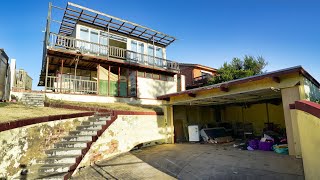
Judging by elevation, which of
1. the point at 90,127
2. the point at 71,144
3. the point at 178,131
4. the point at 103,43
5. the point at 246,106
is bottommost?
the point at 178,131

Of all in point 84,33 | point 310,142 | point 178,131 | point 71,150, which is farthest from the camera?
point 84,33

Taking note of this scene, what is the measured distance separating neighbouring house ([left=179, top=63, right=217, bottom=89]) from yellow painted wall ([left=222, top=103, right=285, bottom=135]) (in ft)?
24.6

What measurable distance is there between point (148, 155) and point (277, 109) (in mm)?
11592

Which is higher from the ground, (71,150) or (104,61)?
(104,61)

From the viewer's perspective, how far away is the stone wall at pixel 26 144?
529 centimetres

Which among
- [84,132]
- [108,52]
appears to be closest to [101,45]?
[108,52]

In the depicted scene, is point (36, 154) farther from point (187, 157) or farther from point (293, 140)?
point (293, 140)

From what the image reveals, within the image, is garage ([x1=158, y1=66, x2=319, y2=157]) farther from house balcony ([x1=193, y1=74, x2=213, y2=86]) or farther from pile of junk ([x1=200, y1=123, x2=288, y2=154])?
house balcony ([x1=193, y1=74, x2=213, y2=86])

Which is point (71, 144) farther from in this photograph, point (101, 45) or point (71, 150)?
point (101, 45)

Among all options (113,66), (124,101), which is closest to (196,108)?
(124,101)

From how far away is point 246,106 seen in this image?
16906 mm

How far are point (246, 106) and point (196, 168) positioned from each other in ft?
38.1

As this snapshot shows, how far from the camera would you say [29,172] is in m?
5.74

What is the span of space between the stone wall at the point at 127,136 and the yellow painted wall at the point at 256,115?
7.88 m
